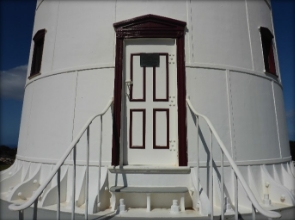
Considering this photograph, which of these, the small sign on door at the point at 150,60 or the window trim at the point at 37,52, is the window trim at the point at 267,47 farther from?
the window trim at the point at 37,52

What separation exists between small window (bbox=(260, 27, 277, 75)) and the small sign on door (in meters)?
3.28

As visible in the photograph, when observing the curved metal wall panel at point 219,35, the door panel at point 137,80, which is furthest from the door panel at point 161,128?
the curved metal wall panel at point 219,35

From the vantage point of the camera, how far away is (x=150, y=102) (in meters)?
4.80

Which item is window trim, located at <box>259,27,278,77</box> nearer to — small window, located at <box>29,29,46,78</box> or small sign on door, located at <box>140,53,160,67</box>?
small sign on door, located at <box>140,53,160,67</box>

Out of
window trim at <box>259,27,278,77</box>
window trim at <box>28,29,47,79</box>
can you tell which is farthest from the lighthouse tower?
window trim at <box>28,29,47,79</box>

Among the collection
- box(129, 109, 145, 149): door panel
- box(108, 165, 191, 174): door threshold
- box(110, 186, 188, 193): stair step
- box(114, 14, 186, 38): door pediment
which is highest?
box(114, 14, 186, 38): door pediment

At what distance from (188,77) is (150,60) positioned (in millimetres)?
879

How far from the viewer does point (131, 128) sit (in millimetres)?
4734

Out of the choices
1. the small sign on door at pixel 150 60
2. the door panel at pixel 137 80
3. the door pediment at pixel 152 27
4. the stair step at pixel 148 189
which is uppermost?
the door pediment at pixel 152 27

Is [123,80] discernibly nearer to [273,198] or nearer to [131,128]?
[131,128]

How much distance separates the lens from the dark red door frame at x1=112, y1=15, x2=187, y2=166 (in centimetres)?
467

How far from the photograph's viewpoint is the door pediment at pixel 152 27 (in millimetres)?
4941

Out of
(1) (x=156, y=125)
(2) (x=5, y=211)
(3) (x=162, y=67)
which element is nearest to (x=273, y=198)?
(1) (x=156, y=125)

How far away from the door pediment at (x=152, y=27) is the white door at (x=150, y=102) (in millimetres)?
139
